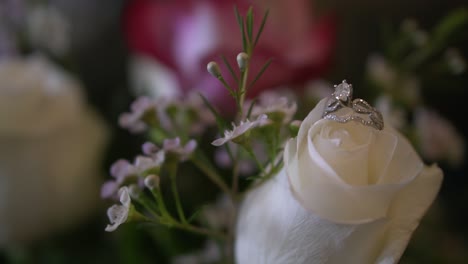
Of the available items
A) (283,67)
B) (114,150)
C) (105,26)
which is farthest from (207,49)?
(105,26)

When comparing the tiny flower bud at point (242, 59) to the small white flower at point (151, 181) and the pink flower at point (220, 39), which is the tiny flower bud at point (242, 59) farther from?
the pink flower at point (220, 39)

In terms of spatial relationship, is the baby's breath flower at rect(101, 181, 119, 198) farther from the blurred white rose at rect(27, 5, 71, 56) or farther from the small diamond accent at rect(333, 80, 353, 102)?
the blurred white rose at rect(27, 5, 71, 56)

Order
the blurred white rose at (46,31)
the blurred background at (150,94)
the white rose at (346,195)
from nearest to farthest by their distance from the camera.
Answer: the white rose at (346,195) → the blurred background at (150,94) → the blurred white rose at (46,31)

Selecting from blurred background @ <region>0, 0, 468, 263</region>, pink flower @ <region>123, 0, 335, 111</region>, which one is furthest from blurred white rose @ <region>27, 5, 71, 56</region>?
pink flower @ <region>123, 0, 335, 111</region>

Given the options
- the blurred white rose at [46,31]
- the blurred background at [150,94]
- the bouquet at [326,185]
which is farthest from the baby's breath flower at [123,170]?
the blurred white rose at [46,31]

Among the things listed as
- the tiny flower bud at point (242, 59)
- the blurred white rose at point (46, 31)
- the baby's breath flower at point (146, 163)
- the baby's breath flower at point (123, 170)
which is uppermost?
the blurred white rose at point (46, 31)

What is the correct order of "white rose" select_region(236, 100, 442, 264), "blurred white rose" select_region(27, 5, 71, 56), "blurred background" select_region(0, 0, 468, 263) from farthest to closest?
"blurred white rose" select_region(27, 5, 71, 56)
"blurred background" select_region(0, 0, 468, 263)
"white rose" select_region(236, 100, 442, 264)

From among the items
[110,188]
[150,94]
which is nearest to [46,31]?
[150,94]
